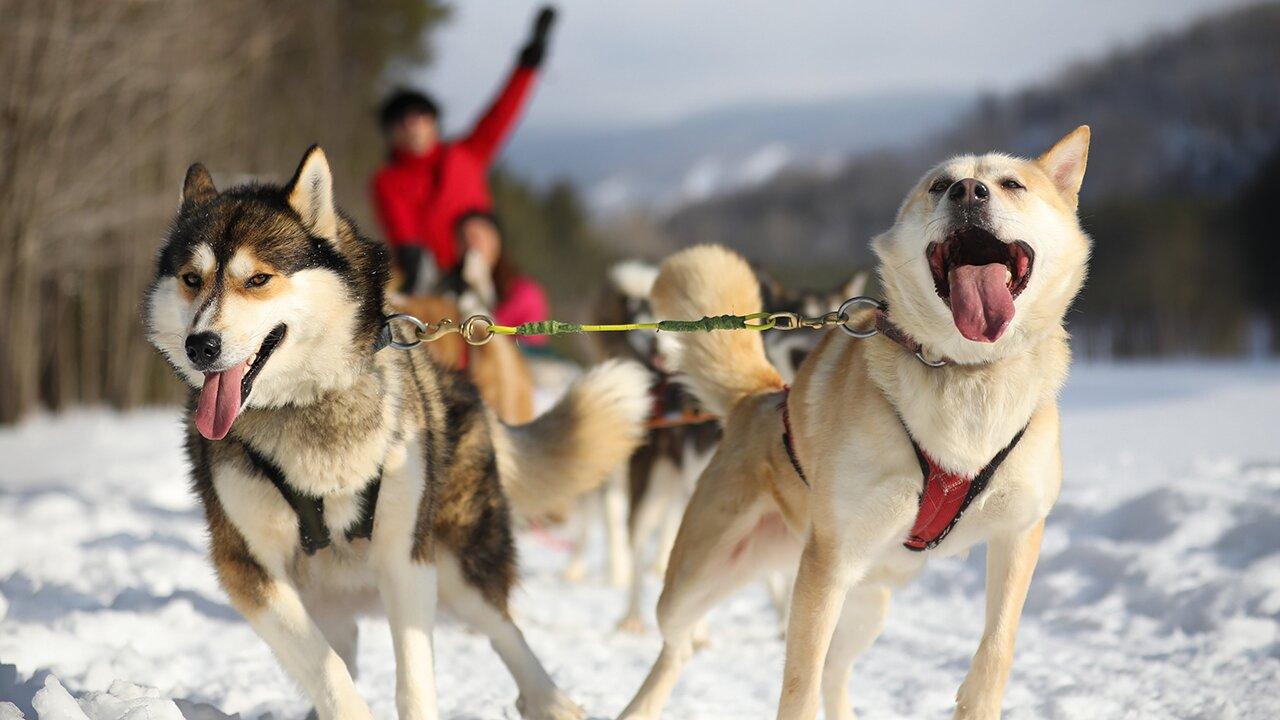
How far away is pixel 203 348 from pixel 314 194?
1.78 ft

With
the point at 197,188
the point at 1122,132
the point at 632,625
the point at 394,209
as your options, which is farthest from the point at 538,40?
the point at 1122,132

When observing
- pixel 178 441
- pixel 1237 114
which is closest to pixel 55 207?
pixel 178 441

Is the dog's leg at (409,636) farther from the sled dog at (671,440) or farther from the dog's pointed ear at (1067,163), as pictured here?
the sled dog at (671,440)

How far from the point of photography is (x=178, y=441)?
1001cm

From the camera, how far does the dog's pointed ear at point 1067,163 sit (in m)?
2.53

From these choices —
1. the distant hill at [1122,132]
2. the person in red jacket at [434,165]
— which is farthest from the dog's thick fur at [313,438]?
the distant hill at [1122,132]

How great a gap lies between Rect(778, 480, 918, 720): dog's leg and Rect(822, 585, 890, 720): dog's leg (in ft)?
1.55

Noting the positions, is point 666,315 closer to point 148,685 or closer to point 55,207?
point 148,685

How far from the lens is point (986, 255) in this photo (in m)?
2.38

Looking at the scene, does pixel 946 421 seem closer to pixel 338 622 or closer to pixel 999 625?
pixel 999 625

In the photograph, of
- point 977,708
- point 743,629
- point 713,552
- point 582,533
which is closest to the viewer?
point 977,708

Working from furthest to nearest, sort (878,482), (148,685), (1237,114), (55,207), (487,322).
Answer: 1. (1237,114)
2. (55,207)
3. (487,322)
4. (148,685)
5. (878,482)

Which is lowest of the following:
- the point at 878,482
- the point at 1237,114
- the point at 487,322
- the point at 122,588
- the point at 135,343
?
the point at 122,588

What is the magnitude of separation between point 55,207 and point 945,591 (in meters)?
8.96
